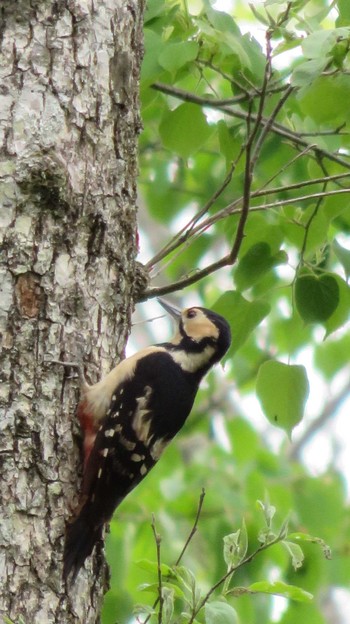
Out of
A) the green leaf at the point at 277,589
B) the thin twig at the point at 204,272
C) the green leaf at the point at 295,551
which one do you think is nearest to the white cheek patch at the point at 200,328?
the thin twig at the point at 204,272

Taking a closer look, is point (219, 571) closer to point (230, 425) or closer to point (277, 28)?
point (230, 425)

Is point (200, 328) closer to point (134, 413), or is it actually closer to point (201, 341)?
point (201, 341)

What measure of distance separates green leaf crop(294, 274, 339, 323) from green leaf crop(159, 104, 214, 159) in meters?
0.58

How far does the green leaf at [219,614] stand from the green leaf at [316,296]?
1326 mm

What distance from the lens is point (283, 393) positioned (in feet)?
11.3

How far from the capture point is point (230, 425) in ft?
20.7

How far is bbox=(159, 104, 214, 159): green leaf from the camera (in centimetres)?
361

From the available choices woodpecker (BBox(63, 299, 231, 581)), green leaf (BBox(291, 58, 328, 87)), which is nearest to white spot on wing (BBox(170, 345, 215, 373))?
woodpecker (BBox(63, 299, 231, 581))

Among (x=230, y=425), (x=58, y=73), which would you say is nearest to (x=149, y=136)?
(x=230, y=425)

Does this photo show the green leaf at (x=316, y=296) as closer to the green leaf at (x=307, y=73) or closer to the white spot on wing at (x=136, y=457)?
the white spot on wing at (x=136, y=457)

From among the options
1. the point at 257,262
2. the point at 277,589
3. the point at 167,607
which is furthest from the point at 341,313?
the point at 167,607

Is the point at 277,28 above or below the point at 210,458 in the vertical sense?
below

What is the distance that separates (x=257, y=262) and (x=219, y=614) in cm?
145

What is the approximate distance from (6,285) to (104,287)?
358 mm
